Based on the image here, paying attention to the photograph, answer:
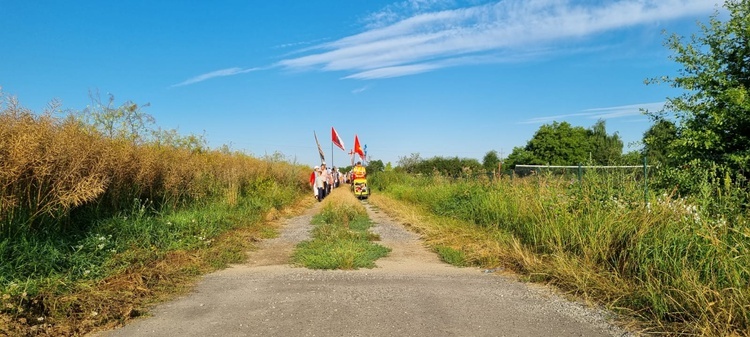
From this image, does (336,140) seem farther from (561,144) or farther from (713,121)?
(561,144)

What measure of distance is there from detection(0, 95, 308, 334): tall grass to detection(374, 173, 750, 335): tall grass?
517cm

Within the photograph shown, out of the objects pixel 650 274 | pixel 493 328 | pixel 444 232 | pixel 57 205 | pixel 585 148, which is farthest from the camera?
pixel 585 148

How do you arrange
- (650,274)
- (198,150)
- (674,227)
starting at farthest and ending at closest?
1. (198,150)
2. (674,227)
3. (650,274)

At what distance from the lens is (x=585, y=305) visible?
538cm

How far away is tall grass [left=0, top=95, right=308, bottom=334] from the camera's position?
17.3ft

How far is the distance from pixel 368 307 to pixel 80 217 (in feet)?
18.1

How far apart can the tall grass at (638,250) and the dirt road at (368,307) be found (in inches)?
19.5

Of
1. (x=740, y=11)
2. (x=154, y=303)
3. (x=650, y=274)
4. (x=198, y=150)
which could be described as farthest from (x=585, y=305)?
(x=198, y=150)

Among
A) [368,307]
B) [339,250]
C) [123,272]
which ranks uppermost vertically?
[123,272]

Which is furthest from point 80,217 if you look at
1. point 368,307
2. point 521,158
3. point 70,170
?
point 521,158

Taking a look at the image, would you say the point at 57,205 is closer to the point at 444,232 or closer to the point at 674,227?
the point at 444,232

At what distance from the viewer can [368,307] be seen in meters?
5.27

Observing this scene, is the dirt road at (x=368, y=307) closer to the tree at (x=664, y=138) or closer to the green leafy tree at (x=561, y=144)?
the tree at (x=664, y=138)

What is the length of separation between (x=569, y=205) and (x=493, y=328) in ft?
12.5
